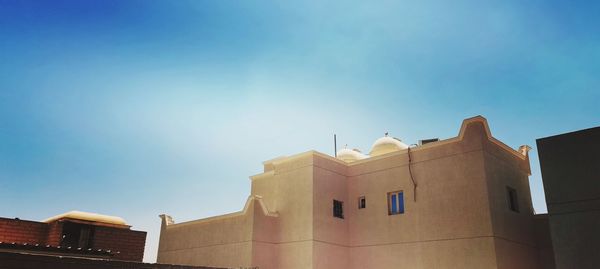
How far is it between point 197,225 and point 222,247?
2.62 metres

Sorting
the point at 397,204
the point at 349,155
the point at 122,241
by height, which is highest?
the point at 349,155

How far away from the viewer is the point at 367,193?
2014 centimetres

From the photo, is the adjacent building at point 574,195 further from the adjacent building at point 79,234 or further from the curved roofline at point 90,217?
the curved roofline at point 90,217

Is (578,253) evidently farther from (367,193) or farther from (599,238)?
(367,193)

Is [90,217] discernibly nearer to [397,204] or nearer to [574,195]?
[397,204]

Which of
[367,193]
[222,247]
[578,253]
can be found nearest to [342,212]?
[367,193]

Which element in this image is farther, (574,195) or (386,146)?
(386,146)

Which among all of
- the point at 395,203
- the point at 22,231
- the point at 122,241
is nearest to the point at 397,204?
the point at 395,203

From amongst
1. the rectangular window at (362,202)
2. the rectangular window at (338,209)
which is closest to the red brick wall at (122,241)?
the rectangular window at (338,209)

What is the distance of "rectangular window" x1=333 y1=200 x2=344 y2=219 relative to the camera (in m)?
20.3

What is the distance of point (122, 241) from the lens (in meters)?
24.5

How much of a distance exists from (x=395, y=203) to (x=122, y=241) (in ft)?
49.7

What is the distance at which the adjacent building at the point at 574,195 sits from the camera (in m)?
12.5

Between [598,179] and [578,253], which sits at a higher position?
[598,179]
